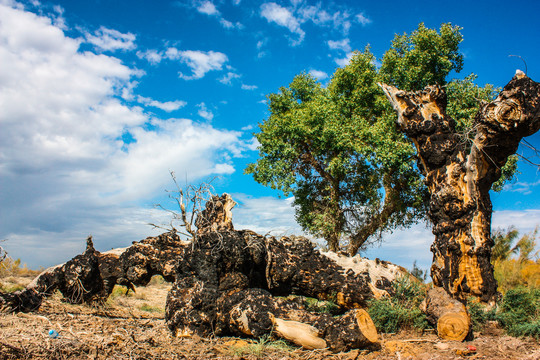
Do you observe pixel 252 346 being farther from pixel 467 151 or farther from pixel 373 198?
pixel 373 198

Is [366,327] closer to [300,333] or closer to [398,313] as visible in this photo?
[300,333]

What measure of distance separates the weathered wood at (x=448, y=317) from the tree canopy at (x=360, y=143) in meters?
8.42

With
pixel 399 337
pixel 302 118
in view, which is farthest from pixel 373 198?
pixel 399 337

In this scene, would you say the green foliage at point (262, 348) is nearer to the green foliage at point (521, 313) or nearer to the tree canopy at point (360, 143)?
the green foliage at point (521, 313)

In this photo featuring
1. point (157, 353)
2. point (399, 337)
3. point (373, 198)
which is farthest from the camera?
point (373, 198)

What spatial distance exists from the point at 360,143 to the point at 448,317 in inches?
413

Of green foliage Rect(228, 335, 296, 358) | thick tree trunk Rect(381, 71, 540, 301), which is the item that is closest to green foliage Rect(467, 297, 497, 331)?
Answer: thick tree trunk Rect(381, 71, 540, 301)

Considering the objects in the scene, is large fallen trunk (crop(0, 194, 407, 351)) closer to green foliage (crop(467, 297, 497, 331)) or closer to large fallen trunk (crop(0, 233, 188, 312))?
large fallen trunk (crop(0, 233, 188, 312))

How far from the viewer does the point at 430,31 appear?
674 inches

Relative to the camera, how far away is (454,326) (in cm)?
675

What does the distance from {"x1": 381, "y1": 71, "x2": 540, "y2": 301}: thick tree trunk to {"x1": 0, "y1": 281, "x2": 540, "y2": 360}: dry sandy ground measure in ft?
5.05

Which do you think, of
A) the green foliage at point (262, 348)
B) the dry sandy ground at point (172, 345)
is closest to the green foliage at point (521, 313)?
the dry sandy ground at point (172, 345)

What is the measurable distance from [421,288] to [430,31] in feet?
42.6

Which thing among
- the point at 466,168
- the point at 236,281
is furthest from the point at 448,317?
the point at 236,281
